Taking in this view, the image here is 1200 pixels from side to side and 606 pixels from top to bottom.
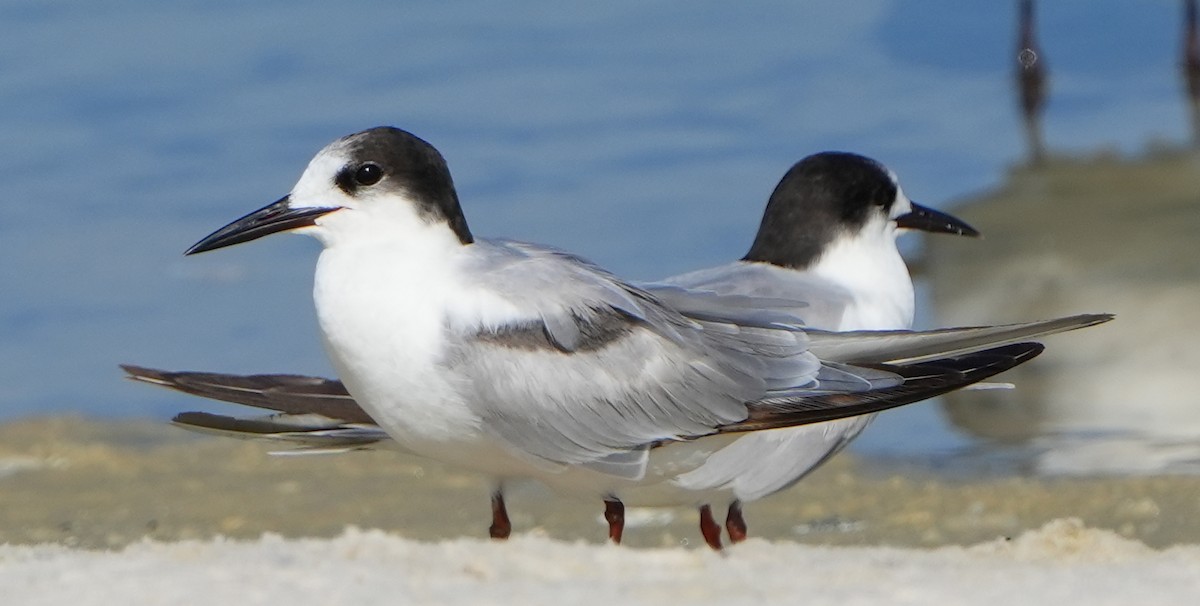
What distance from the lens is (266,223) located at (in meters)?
4.34

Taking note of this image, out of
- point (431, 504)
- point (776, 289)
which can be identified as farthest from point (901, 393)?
point (431, 504)

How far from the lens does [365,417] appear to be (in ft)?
15.0

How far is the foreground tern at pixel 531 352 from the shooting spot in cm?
417

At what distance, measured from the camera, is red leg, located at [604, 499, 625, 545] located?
4500mm

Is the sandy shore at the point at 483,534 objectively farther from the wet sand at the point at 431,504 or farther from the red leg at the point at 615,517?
the red leg at the point at 615,517

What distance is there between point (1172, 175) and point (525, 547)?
6677 mm

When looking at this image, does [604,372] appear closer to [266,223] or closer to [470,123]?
[266,223]

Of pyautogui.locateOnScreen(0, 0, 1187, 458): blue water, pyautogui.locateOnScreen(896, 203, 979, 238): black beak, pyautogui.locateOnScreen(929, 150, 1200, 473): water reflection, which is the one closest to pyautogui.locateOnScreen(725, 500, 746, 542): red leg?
pyautogui.locateOnScreen(896, 203, 979, 238): black beak

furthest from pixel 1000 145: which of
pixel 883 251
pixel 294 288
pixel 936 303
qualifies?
pixel 883 251

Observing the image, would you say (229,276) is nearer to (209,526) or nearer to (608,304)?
(209,526)

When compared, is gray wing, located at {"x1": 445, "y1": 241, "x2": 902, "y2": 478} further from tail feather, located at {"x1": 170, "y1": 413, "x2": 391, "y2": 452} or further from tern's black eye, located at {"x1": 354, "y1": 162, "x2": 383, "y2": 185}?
tail feather, located at {"x1": 170, "y1": 413, "x2": 391, "y2": 452}

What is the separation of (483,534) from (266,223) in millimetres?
1645

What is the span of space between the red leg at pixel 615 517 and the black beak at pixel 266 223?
871 millimetres

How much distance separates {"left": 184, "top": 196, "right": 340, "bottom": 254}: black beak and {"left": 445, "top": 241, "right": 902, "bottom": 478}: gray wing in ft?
1.19
